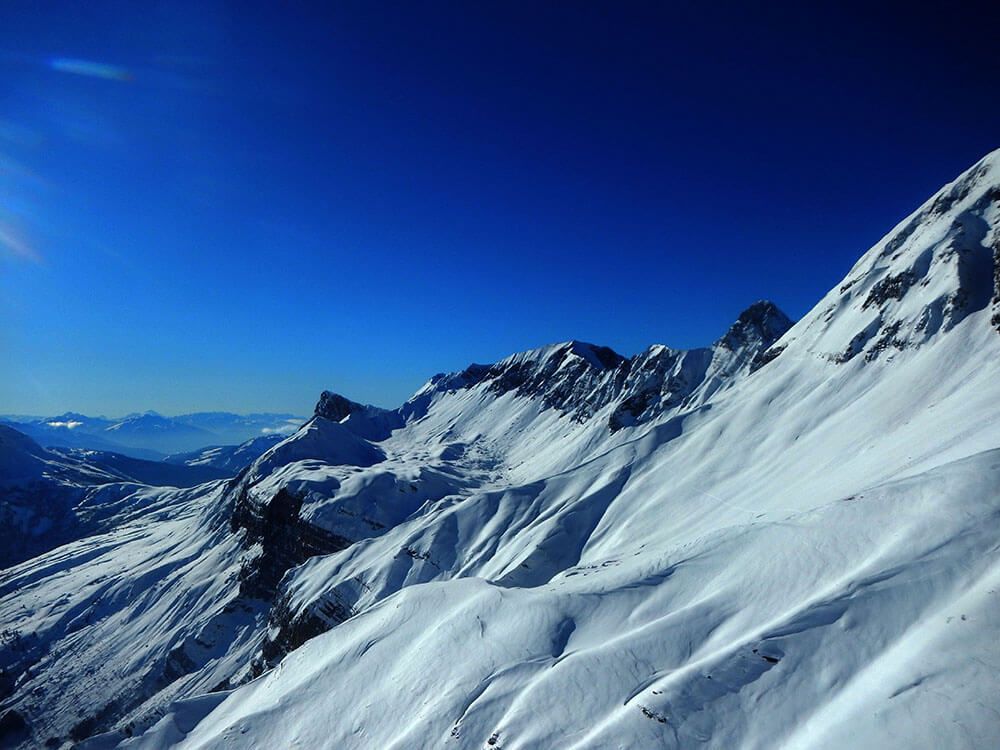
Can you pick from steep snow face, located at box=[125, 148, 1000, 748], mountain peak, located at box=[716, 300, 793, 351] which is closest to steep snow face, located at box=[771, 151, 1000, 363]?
steep snow face, located at box=[125, 148, 1000, 748]

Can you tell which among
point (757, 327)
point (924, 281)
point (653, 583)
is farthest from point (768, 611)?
point (757, 327)

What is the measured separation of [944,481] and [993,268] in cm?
5704

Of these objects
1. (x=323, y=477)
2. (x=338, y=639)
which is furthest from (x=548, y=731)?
(x=323, y=477)

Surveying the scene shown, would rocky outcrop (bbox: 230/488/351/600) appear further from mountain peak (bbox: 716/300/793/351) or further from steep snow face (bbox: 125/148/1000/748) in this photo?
mountain peak (bbox: 716/300/793/351)

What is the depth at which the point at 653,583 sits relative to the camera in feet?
92.2

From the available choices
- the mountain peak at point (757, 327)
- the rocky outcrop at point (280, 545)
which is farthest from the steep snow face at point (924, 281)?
the rocky outcrop at point (280, 545)

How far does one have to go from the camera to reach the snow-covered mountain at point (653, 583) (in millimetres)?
17500

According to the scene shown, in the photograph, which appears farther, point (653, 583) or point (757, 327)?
point (757, 327)

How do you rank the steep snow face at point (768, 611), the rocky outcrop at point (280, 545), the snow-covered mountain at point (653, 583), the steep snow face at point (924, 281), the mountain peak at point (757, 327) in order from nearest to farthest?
1. the steep snow face at point (768, 611)
2. the snow-covered mountain at point (653, 583)
3. the steep snow face at point (924, 281)
4. the rocky outcrop at point (280, 545)
5. the mountain peak at point (757, 327)

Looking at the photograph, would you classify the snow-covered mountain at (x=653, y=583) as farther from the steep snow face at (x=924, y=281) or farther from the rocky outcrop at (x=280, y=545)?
the rocky outcrop at (x=280, y=545)

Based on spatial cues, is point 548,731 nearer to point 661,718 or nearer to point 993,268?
point 661,718

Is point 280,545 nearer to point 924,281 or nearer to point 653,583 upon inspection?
point 653,583

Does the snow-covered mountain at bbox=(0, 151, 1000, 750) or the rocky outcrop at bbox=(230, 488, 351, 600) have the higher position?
the snow-covered mountain at bbox=(0, 151, 1000, 750)

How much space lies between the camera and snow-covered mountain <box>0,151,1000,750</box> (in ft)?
57.4
